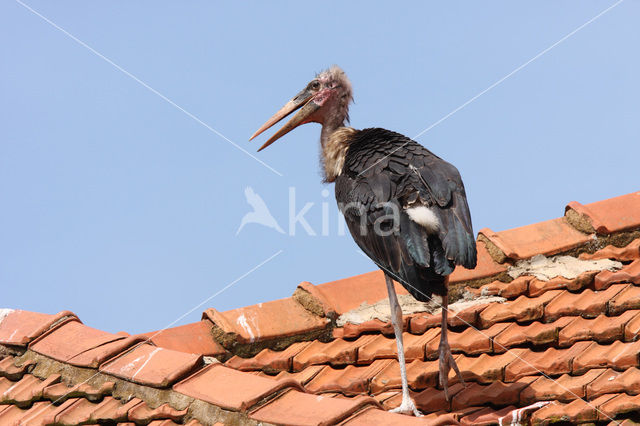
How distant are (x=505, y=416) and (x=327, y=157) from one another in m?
2.24

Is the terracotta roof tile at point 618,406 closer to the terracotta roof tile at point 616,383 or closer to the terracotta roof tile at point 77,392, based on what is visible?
the terracotta roof tile at point 616,383

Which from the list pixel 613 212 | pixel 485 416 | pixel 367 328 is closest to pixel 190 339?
pixel 367 328

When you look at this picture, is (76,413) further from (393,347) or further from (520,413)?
(520,413)

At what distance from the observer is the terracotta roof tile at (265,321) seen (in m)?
5.38

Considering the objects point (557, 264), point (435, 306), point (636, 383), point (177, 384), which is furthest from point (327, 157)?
point (636, 383)

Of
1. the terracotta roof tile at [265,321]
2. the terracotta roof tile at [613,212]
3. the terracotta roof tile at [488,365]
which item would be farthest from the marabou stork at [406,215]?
the terracotta roof tile at [613,212]

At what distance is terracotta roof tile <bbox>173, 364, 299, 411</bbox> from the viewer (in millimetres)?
3404

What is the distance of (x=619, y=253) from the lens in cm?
520

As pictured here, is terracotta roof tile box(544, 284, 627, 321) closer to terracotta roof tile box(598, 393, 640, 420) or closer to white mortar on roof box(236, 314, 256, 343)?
terracotta roof tile box(598, 393, 640, 420)

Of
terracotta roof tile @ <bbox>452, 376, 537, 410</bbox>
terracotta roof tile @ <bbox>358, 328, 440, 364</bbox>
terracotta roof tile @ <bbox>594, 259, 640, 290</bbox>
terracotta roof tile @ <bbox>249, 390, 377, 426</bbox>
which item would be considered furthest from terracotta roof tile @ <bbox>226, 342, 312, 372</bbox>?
terracotta roof tile @ <bbox>594, 259, 640, 290</bbox>

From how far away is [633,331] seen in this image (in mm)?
3977

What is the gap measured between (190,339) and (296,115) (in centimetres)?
193

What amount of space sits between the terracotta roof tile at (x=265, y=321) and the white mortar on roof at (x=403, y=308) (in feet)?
0.62

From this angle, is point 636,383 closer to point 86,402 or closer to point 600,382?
point 600,382
